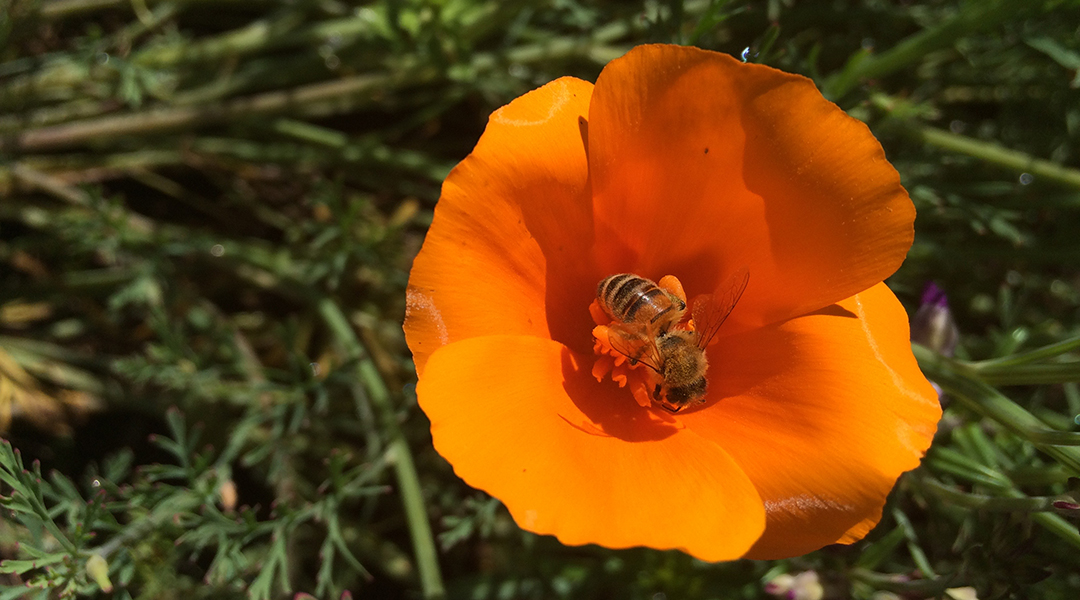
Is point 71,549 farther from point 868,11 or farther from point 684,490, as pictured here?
point 868,11

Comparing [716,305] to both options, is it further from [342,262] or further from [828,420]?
[342,262]

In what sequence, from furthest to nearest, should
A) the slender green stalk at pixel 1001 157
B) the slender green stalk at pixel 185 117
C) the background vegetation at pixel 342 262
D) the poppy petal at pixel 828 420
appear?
the slender green stalk at pixel 185 117, the slender green stalk at pixel 1001 157, the background vegetation at pixel 342 262, the poppy petal at pixel 828 420

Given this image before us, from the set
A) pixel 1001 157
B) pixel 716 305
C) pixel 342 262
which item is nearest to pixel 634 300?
pixel 716 305

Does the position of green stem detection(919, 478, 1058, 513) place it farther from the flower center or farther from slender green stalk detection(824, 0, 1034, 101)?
slender green stalk detection(824, 0, 1034, 101)

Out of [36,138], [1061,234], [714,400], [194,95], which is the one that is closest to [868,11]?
[1061,234]

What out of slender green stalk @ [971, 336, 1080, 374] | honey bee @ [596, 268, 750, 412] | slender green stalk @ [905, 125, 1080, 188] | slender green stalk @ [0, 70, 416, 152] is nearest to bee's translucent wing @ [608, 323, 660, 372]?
honey bee @ [596, 268, 750, 412]

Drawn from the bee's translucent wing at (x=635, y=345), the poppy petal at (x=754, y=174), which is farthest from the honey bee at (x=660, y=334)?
the poppy petal at (x=754, y=174)

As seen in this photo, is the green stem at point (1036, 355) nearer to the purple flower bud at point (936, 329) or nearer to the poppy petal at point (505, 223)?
the purple flower bud at point (936, 329)

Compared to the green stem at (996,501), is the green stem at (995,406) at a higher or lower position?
higher
